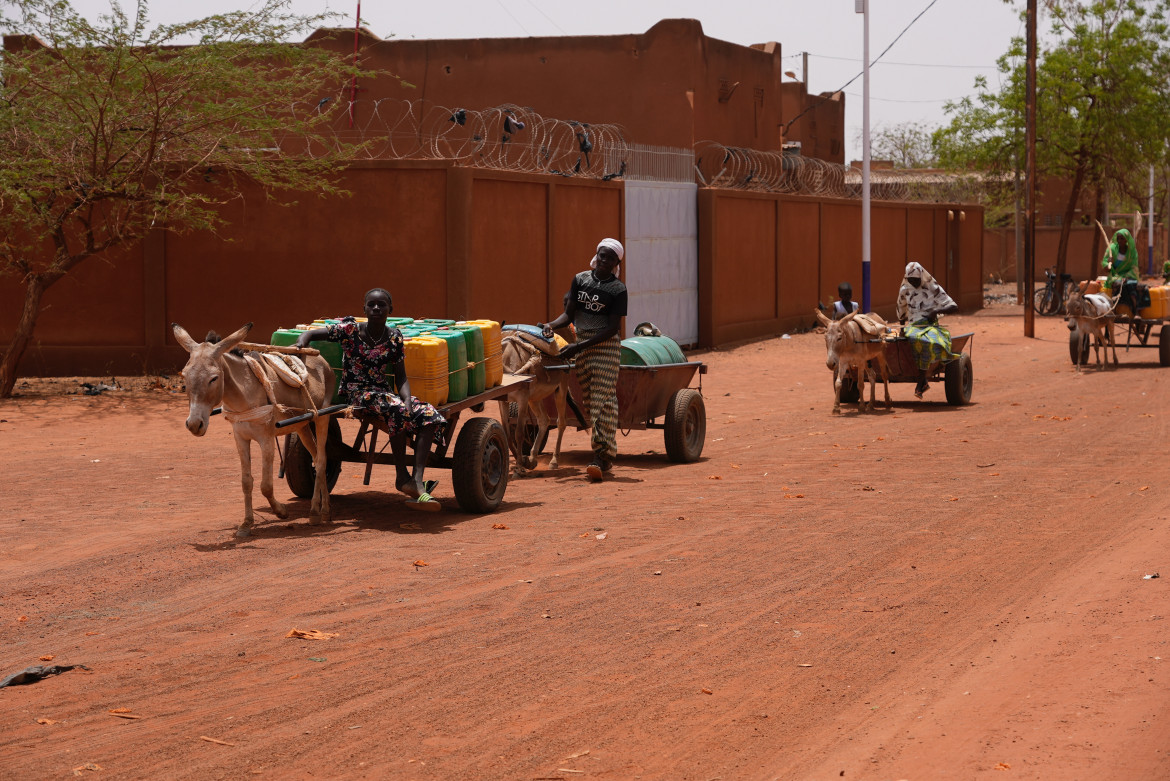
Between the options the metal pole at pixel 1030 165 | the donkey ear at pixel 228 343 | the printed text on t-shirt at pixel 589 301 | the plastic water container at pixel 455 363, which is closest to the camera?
the donkey ear at pixel 228 343

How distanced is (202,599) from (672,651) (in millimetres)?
2456

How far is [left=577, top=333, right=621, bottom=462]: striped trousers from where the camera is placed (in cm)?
1029

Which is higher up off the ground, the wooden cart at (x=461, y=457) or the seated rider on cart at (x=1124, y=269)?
the seated rider on cart at (x=1124, y=269)

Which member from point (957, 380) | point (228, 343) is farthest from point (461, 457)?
point (957, 380)

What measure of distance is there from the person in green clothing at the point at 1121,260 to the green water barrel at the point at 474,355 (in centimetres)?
1410

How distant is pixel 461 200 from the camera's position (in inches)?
674

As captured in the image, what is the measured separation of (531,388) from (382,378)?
2167 millimetres

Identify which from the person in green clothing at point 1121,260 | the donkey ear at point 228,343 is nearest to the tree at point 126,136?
the donkey ear at point 228,343

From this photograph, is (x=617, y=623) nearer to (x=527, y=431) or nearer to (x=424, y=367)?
(x=424, y=367)

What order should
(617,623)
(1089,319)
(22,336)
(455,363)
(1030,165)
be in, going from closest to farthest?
(617,623) < (455,363) < (22,336) < (1089,319) < (1030,165)

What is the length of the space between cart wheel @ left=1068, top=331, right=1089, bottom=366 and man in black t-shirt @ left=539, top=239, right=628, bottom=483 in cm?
1149

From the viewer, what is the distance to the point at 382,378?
27.8 ft

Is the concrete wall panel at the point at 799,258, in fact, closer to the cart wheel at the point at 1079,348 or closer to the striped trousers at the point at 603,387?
the cart wheel at the point at 1079,348

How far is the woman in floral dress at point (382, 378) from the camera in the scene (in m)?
8.38
